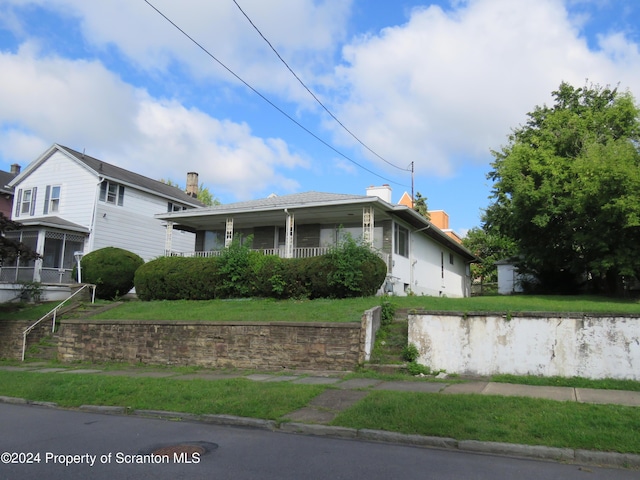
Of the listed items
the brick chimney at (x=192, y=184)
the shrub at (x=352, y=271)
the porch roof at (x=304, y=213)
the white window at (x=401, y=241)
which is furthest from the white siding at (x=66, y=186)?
the white window at (x=401, y=241)

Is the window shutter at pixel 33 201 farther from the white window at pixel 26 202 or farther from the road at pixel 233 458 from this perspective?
the road at pixel 233 458

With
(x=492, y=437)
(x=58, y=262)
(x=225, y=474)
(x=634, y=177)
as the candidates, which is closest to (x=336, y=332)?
(x=492, y=437)

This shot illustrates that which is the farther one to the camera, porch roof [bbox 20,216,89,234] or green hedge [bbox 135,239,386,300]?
porch roof [bbox 20,216,89,234]

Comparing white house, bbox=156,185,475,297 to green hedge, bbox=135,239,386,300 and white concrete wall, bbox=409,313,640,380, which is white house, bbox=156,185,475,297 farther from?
white concrete wall, bbox=409,313,640,380

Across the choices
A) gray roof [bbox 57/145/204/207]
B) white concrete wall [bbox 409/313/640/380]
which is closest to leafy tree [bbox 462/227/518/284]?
gray roof [bbox 57/145/204/207]

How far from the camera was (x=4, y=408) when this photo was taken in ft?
30.7

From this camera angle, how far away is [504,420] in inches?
256

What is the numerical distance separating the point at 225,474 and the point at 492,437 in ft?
10.6

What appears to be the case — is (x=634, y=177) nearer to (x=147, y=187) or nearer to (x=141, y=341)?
(x=141, y=341)

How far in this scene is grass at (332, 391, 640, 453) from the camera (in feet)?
19.0

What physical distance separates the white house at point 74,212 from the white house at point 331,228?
4.58 meters

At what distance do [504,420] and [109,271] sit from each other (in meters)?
19.1

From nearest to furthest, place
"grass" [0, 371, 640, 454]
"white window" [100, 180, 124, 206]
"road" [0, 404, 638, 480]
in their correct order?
1. "road" [0, 404, 638, 480]
2. "grass" [0, 371, 640, 454]
3. "white window" [100, 180, 124, 206]

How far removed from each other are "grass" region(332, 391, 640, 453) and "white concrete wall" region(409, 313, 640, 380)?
2546 mm
